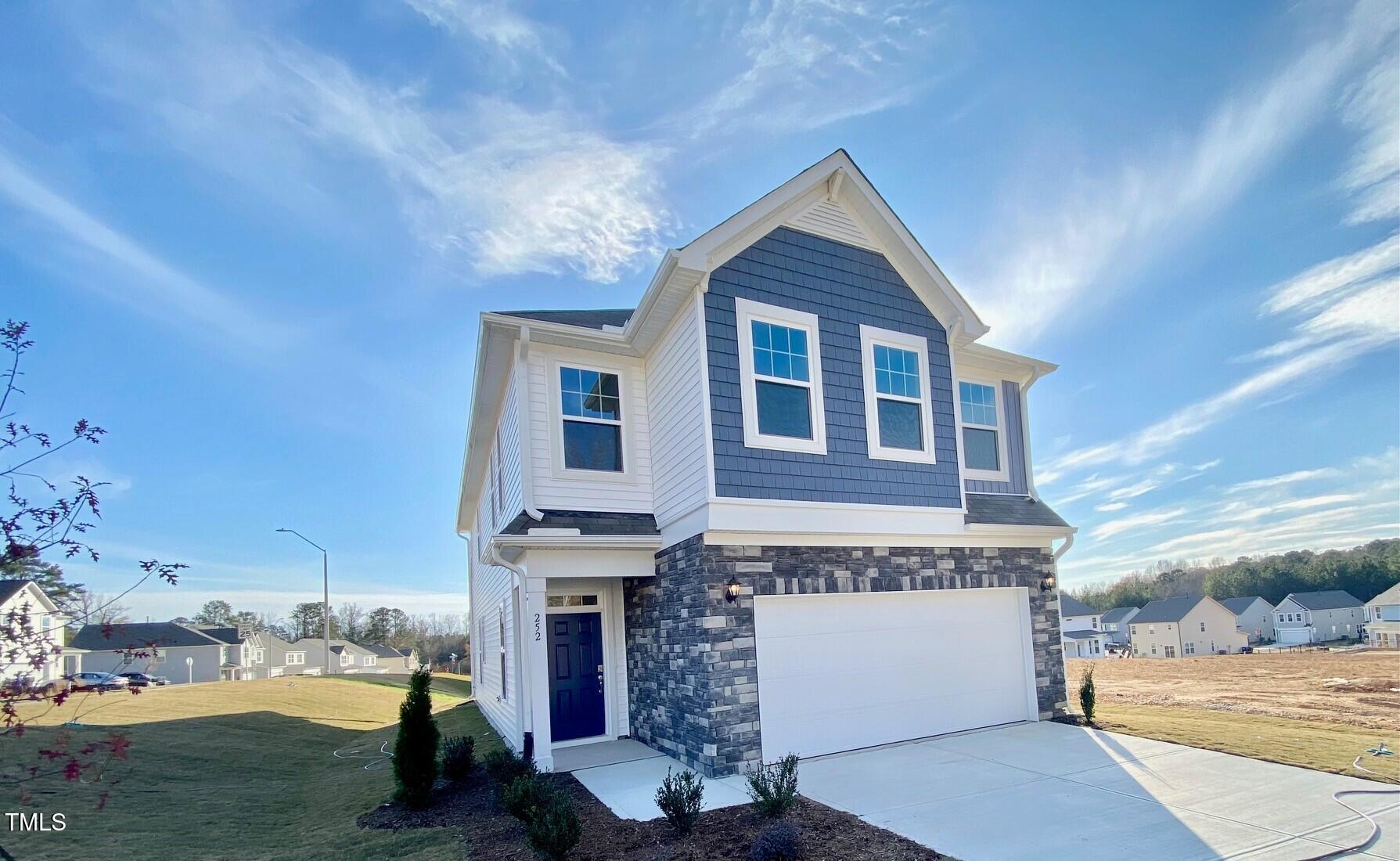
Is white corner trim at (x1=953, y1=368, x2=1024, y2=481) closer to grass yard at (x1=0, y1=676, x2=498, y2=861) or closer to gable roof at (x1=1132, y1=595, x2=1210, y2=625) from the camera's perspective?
grass yard at (x1=0, y1=676, x2=498, y2=861)

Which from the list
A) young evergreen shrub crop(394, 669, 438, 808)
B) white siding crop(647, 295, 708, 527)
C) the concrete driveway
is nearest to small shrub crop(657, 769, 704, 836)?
the concrete driveway

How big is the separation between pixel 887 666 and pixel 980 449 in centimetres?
449

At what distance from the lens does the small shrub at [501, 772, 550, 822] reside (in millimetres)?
6570

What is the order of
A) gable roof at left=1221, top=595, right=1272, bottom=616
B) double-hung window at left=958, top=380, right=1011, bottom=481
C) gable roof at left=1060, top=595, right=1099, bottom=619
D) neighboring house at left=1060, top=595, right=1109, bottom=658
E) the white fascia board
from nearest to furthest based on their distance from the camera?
the white fascia board → double-hung window at left=958, top=380, right=1011, bottom=481 → neighboring house at left=1060, top=595, right=1109, bottom=658 → gable roof at left=1221, top=595, right=1272, bottom=616 → gable roof at left=1060, top=595, right=1099, bottom=619

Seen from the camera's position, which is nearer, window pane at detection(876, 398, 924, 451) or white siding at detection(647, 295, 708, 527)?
white siding at detection(647, 295, 708, 527)

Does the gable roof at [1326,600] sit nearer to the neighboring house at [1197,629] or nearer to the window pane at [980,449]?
the neighboring house at [1197,629]

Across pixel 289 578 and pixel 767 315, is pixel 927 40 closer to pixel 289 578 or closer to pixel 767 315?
pixel 767 315

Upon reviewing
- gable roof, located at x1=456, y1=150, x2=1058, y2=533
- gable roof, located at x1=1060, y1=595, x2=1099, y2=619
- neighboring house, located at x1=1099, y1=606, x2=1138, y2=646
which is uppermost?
gable roof, located at x1=456, y1=150, x2=1058, y2=533

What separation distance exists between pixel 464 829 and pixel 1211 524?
24256 millimetres

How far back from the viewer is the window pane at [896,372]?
10000mm

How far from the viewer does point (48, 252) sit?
8578mm

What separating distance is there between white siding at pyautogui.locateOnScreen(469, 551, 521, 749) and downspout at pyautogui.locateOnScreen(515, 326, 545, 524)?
77.4 inches

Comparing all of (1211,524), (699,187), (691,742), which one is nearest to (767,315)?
(699,187)

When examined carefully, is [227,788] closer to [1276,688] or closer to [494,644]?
[494,644]
